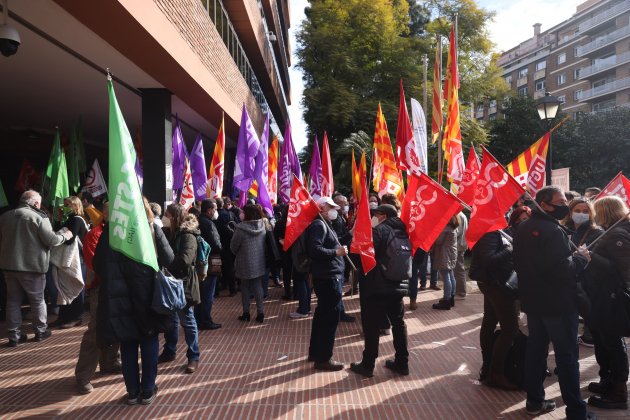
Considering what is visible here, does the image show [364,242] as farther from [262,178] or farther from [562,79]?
[562,79]

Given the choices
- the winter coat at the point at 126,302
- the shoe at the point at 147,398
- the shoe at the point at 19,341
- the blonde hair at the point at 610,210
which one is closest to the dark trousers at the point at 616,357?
the blonde hair at the point at 610,210

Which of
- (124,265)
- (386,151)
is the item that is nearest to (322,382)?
(124,265)

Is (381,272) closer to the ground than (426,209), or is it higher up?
closer to the ground

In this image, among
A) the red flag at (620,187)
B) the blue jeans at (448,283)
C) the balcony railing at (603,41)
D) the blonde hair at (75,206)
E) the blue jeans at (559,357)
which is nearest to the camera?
the blue jeans at (559,357)

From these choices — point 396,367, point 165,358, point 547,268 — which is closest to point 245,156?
point 165,358

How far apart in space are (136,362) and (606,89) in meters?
53.0

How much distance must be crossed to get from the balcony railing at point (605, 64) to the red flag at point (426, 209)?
49.5m

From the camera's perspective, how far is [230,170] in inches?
731

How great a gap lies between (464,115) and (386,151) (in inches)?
751

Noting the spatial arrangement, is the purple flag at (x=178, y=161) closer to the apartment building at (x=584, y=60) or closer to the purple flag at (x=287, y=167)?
the purple flag at (x=287, y=167)

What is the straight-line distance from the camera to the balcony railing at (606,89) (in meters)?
44.0

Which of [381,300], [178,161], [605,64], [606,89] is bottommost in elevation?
[381,300]

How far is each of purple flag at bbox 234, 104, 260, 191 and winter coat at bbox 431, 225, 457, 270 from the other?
354 cm

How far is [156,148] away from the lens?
9.16 metres
